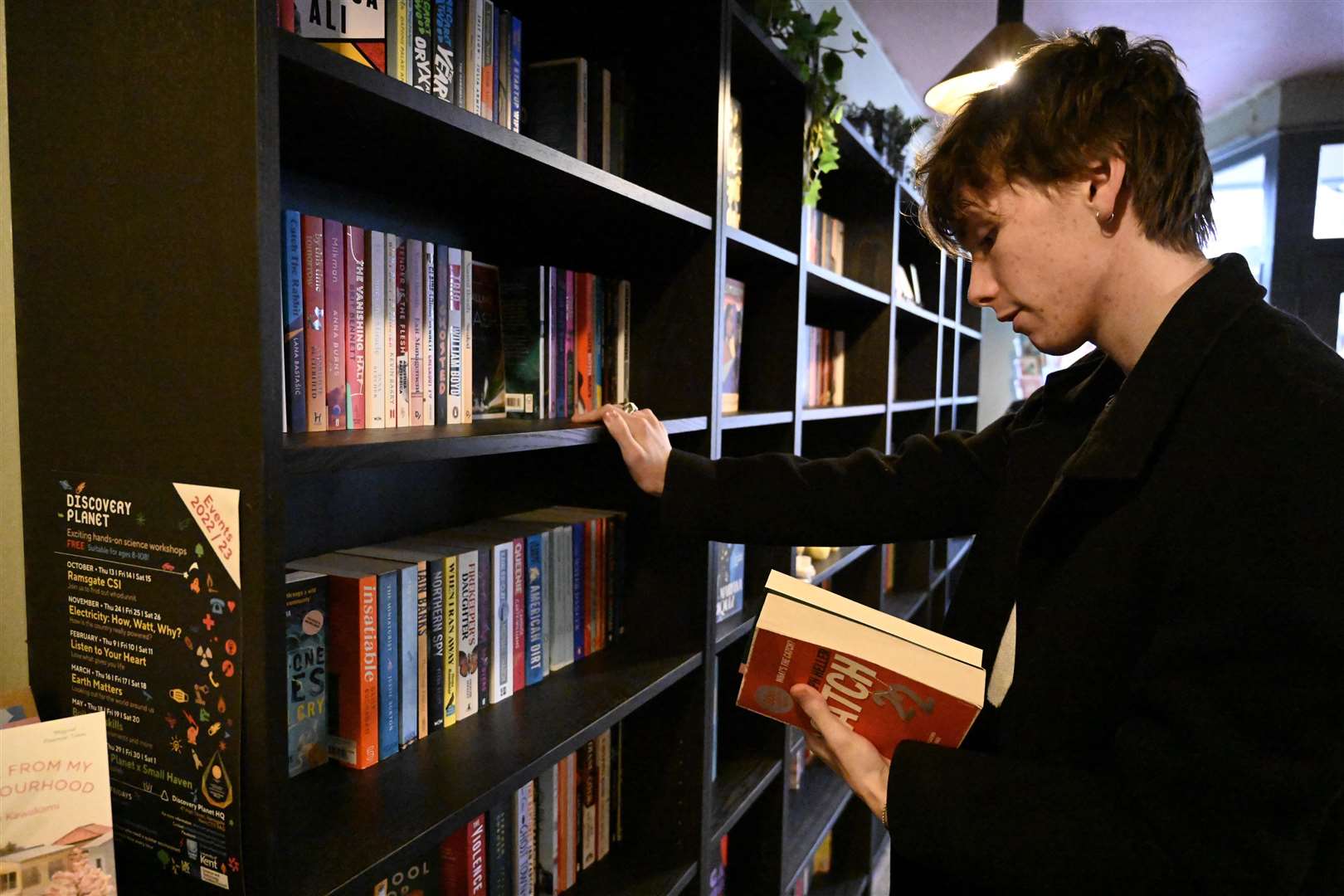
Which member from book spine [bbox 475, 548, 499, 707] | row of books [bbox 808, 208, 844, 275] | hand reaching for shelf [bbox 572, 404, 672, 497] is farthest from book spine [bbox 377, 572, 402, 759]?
row of books [bbox 808, 208, 844, 275]

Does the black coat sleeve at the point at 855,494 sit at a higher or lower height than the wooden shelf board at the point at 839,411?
lower

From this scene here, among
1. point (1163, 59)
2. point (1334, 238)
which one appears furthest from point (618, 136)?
point (1334, 238)

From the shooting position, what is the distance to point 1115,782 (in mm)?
800

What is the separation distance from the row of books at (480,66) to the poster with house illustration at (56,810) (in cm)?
62

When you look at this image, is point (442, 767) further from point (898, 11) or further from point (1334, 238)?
point (1334, 238)

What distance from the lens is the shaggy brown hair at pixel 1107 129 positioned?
35.0 inches

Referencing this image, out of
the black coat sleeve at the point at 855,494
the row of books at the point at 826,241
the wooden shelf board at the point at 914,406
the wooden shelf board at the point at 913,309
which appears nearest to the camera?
the black coat sleeve at the point at 855,494

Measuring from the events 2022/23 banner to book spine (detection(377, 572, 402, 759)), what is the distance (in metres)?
0.25

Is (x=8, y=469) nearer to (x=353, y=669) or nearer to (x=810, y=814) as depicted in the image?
(x=353, y=669)

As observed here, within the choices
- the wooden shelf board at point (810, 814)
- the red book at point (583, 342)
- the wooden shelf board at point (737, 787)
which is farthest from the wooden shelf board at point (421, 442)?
the wooden shelf board at point (810, 814)

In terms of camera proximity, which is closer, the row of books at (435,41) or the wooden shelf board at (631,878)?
the row of books at (435,41)

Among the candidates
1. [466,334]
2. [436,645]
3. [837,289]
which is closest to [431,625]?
[436,645]

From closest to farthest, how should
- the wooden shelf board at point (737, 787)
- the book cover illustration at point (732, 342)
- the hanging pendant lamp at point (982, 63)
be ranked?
the wooden shelf board at point (737, 787) → the book cover illustration at point (732, 342) → the hanging pendant lamp at point (982, 63)

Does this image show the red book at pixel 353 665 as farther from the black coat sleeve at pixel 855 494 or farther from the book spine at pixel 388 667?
the black coat sleeve at pixel 855 494
